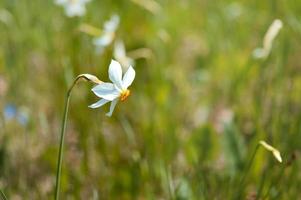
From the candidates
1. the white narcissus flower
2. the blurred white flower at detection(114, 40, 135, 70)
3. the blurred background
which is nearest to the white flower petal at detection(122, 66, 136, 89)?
the white narcissus flower

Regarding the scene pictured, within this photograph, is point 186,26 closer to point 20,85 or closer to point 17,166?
point 20,85

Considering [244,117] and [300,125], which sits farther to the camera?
[244,117]

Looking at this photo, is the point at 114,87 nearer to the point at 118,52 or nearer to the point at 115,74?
the point at 115,74

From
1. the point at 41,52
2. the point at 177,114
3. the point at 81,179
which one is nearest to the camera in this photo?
the point at 81,179

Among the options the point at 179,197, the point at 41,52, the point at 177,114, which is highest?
the point at 41,52

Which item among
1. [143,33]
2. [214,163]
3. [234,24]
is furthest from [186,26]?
[214,163]

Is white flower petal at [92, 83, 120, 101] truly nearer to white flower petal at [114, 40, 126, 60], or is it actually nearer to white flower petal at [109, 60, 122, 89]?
white flower petal at [109, 60, 122, 89]

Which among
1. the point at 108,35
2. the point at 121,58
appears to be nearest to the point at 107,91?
the point at 108,35
